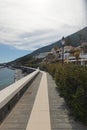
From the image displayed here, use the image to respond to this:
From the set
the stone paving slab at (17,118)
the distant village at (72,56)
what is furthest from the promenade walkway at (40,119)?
the distant village at (72,56)

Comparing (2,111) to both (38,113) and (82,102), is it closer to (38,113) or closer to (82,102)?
(38,113)

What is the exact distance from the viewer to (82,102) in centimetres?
644

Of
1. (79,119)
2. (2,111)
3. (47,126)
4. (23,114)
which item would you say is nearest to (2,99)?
(2,111)

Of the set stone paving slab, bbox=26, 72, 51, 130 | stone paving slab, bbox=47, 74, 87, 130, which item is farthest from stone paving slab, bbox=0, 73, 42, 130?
stone paving slab, bbox=47, 74, 87, 130

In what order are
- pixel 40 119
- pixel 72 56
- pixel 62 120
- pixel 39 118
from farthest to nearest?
pixel 72 56
pixel 39 118
pixel 40 119
pixel 62 120

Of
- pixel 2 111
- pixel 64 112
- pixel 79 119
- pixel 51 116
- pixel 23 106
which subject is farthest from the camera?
pixel 23 106

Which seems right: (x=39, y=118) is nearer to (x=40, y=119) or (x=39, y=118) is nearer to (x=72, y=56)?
(x=40, y=119)

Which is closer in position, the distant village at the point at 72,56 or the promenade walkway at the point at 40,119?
the promenade walkway at the point at 40,119

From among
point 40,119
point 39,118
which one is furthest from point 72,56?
point 40,119

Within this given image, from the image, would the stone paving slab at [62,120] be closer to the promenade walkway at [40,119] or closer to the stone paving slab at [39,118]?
the promenade walkway at [40,119]

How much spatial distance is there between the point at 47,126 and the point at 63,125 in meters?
0.38

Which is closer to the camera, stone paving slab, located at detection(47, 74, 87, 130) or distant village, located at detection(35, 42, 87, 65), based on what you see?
stone paving slab, located at detection(47, 74, 87, 130)

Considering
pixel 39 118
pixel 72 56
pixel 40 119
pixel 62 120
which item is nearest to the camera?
pixel 62 120

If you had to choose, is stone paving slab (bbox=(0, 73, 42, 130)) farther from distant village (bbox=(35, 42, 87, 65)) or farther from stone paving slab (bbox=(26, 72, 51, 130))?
distant village (bbox=(35, 42, 87, 65))
